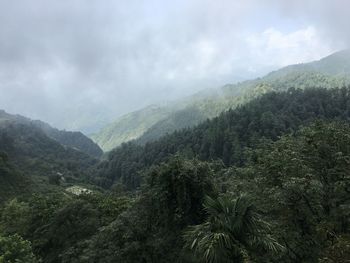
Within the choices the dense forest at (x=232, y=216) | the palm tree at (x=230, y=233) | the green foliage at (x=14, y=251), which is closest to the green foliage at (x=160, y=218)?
the dense forest at (x=232, y=216)

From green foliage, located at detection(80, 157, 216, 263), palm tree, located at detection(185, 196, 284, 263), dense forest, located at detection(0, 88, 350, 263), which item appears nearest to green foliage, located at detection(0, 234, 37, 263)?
dense forest, located at detection(0, 88, 350, 263)

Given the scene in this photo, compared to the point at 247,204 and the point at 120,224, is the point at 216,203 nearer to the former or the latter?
the point at 247,204

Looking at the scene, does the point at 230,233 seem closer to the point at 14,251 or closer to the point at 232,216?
the point at 232,216

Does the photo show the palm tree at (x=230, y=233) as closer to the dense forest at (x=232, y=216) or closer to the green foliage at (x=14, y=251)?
the dense forest at (x=232, y=216)

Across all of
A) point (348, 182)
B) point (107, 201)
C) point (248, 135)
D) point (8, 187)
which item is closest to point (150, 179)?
point (348, 182)

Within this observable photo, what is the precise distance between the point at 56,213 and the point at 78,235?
342cm

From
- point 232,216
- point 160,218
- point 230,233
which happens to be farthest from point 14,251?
point 232,216

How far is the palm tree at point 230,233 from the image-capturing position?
19078 mm

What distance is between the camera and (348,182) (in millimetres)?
28328

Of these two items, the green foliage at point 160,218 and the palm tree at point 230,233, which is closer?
the palm tree at point 230,233

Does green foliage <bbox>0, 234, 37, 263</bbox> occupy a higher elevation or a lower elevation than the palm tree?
higher

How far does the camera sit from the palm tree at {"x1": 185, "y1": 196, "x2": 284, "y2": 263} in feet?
62.6

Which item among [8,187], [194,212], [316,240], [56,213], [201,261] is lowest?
[316,240]

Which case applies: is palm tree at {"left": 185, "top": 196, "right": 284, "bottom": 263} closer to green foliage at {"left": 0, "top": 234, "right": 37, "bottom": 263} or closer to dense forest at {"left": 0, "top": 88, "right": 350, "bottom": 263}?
dense forest at {"left": 0, "top": 88, "right": 350, "bottom": 263}
